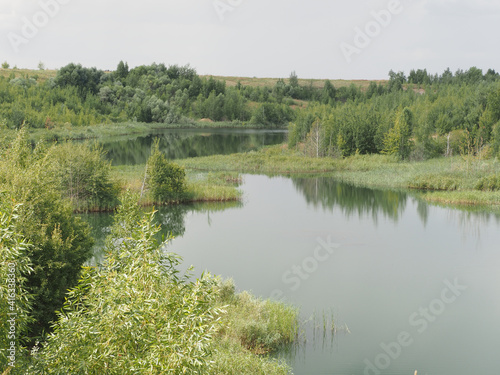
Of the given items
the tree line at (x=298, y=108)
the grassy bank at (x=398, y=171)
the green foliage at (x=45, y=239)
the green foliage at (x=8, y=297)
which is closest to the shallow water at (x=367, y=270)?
the grassy bank at (x=398, y=171)

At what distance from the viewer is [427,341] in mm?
13297

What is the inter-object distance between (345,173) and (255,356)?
34298 millimetres

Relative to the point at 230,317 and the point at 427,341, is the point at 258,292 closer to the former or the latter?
the point at 230,317

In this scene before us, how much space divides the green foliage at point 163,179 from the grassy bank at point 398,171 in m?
14.5

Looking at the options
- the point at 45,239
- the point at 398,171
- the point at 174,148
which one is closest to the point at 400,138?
the point at 398,171

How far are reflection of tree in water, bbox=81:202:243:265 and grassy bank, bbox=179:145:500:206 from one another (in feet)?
46.0

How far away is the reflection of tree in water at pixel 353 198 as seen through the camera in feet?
98.1

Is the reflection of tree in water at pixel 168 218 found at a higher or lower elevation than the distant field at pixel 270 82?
lower

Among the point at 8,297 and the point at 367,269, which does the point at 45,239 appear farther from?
the point at 367,269

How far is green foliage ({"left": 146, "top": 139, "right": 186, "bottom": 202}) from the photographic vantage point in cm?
2753

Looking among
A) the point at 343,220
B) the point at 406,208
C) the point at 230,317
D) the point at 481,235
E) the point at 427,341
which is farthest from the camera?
the point at 406,208

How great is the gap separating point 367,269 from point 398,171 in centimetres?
2438

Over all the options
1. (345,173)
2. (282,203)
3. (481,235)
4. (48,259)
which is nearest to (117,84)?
(345,173)

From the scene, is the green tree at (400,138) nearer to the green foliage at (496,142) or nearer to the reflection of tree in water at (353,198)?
the green foliage at (496,142)
